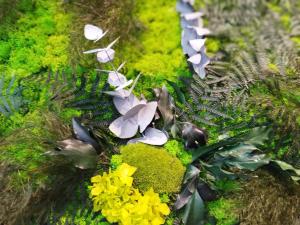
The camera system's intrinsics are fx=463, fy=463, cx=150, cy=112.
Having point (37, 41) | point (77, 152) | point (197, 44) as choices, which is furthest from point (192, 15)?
point (77, 152)

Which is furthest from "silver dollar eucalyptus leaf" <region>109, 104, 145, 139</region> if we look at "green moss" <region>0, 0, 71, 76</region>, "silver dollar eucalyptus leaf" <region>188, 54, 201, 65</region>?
"green moss" <region>0, 0, 71, 76</region>

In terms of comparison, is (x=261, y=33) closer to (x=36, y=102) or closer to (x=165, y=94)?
(x=165, y=94)

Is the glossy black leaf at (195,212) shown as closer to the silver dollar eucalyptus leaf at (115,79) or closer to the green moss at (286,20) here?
the silver dollar eucalyptus leaf at (115,79)

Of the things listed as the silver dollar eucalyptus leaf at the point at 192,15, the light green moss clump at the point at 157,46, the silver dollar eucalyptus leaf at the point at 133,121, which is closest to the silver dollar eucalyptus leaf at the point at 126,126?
the silver dollar eucalyptus leaf at the point at 133,121

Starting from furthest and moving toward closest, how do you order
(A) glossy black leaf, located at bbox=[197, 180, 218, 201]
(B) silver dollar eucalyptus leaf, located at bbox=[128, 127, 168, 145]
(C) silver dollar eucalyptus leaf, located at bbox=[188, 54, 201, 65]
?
1. (C) silver dollar eucalyptus leaf, located at bbox=[188, 54, 201, 65]
2. (B) silver dollar eucalyptus leaf, located at bbox=[128, 127, 168, 145]
3. (A) glossy black leaf, located at bbox=[197, 180, 218, 201]

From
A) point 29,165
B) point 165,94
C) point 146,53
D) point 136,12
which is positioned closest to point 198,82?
point 165,94

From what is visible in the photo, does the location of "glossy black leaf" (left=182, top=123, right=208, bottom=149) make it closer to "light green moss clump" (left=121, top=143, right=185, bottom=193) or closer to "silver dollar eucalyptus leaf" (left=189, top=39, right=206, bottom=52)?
"light green moss clump" (left=121, top=143, right=185, bottom=193)

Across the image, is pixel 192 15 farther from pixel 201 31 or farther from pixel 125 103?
pixel 125 103
